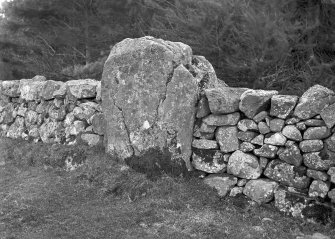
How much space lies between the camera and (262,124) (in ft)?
16.6

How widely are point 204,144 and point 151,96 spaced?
1.06 m

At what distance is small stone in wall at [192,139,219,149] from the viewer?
17.8ft

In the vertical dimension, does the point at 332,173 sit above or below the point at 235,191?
above

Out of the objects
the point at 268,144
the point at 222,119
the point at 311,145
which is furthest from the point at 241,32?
the point at 311,145

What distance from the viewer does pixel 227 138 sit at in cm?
533

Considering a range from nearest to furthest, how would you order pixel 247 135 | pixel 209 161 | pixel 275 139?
pixel 275 139 < pixel 247 135 < pixel 209 161

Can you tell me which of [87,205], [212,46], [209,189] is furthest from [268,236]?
[212,46]

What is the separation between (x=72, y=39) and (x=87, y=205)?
10938 mm

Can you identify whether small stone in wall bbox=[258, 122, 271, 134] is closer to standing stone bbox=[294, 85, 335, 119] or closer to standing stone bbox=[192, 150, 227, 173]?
standing stone bbox=[294, 85, 335, 119]

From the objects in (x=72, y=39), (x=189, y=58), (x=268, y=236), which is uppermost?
(x=72, y=39)

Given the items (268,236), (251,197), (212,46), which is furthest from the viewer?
(212,46)

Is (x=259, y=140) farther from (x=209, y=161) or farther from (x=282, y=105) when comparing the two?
(x=209, y=161)

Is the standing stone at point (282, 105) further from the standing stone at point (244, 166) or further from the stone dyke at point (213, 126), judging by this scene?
the standing stone at point (244, 166)

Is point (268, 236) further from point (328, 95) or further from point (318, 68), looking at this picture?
point (318, 68)
